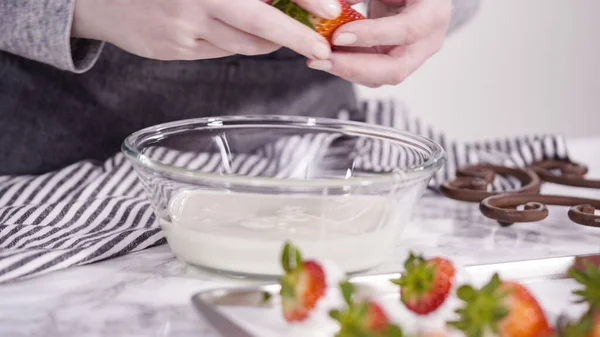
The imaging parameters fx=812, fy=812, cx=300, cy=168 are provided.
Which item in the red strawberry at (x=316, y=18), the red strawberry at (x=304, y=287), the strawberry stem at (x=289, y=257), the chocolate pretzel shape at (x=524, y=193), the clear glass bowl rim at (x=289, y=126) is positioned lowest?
the red strawberry at (x=304, y=287)

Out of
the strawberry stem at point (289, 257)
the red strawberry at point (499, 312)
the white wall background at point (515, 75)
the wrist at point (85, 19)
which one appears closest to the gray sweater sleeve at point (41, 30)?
the wrist at point (85, 19)

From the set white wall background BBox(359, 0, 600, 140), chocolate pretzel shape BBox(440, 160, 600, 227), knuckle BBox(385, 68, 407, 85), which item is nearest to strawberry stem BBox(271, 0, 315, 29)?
knuckle BBox(385, 68, 407, 85)

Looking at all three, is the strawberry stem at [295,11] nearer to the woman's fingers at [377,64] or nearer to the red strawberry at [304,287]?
the woman's fingers at [377,64]

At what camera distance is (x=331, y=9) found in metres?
0.73

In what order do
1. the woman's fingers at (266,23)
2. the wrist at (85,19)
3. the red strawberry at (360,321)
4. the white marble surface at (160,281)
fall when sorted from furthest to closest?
the wrist at (85,19)
the woman's fingers at (266,23)
the white marble surface at (160,281)
the red strawberry at (360,321)

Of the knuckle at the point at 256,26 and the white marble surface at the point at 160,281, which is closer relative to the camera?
the white marble surface at the point at 160,281

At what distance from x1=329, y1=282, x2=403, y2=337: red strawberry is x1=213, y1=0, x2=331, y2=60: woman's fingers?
295 millimetres

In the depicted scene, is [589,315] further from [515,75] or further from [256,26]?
[515,75]

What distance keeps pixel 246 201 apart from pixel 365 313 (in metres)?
0.24

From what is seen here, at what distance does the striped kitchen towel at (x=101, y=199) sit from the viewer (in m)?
0.72

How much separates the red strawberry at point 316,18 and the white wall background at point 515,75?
1.26 meters

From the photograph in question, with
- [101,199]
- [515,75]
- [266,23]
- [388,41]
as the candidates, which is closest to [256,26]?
[266,23]

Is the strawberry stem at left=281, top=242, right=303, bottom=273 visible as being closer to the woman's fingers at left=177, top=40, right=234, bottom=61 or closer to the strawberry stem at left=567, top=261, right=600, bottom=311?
the strawberry stem at left=567, top=261, right=600, bottom=311

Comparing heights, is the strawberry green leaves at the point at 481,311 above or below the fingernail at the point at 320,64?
below
